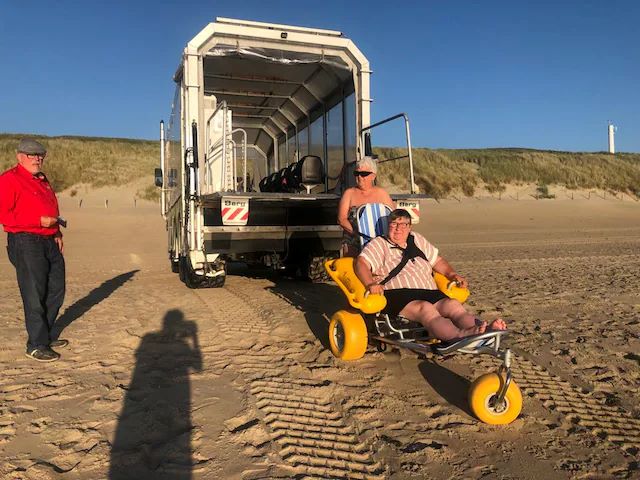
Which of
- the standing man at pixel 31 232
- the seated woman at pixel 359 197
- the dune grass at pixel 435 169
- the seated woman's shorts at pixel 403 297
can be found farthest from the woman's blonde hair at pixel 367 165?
the dune grass at pixel 435 169

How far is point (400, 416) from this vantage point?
3.33m

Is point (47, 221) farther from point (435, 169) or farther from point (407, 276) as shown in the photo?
point (435, 169)

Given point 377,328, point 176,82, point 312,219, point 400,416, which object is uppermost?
point 176,82

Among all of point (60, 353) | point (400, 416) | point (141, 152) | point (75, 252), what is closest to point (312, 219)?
point (60, 353)

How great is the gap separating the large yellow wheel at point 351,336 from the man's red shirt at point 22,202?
2707 millimetres

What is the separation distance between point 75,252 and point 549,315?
1355cm

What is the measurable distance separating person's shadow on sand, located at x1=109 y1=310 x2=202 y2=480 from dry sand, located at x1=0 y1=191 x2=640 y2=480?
1 cm

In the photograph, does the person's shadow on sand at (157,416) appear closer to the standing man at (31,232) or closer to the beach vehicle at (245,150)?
the standing man at (31,232)

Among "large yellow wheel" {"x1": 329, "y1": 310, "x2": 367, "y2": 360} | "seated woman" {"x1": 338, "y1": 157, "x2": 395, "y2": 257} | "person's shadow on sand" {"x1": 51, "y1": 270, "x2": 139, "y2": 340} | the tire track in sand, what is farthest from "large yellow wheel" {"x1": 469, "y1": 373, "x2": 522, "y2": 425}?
"person's shadow on sand" {"x1": 51, "y1": 270, "x2": 139, "y2": 340}

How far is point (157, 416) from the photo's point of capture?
328 cm

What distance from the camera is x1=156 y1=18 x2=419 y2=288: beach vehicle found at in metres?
6.71

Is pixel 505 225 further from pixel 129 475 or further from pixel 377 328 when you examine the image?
pixel 129 475

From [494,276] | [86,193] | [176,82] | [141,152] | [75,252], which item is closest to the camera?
[176,82]

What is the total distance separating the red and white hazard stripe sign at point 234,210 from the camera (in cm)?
602
